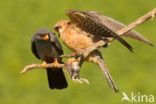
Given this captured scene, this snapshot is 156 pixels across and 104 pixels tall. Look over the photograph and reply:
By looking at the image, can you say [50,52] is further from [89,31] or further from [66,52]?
[66,52]

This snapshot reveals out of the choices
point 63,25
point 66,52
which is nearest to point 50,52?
point 63,25

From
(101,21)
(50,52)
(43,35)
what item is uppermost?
(101,21)

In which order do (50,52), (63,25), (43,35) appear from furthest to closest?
(50,52)
(43,35)
(63,25)

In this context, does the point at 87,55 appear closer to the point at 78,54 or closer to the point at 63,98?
the point at 78,54

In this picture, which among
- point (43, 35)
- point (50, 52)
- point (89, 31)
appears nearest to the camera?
point (89, 31)

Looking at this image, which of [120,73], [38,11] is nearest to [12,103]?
[120,73]

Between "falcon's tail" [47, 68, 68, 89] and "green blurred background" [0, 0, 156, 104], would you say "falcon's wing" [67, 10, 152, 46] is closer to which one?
"falcon's tail" [47, 68, 68, 89]

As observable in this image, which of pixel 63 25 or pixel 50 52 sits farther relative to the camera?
pixel 50 52

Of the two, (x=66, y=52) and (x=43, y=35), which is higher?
(x=43, y=35)

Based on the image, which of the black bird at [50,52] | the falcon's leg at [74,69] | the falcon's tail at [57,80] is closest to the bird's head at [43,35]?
the black bird at [50,52]
